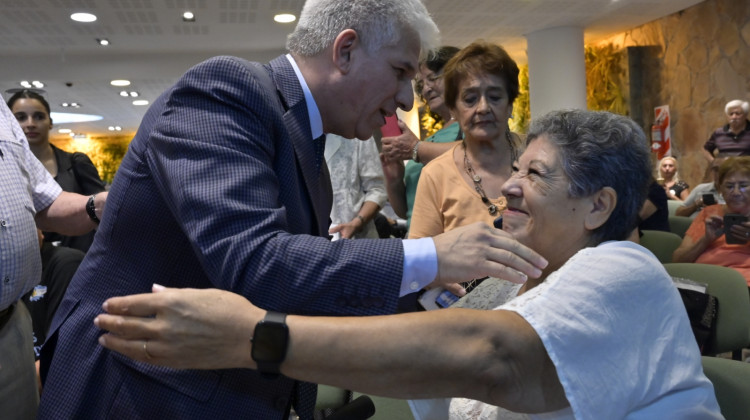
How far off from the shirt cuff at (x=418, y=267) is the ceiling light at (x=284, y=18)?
794 cm

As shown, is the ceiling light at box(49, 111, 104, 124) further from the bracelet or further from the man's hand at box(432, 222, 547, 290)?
the man's hand at box(432, 222, 547, 290)

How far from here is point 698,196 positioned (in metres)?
6.36

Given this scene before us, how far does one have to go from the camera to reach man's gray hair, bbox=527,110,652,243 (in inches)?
65.2

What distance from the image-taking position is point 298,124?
132cm

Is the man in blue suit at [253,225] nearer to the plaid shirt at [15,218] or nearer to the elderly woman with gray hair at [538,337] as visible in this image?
the elderly woman with gray hair at [538,337]

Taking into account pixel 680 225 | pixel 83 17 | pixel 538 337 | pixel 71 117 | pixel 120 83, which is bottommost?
pixel 680 225

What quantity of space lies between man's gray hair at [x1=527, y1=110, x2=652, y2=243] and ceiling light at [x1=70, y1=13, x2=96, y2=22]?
7.73 m

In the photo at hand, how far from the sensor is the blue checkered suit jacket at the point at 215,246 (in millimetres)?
1056

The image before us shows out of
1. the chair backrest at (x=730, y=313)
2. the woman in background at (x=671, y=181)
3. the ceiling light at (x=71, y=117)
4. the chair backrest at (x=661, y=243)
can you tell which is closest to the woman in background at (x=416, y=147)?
the chair backrest at (x=730, y=313)

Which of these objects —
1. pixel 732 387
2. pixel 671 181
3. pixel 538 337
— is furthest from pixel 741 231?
pixel 671 181

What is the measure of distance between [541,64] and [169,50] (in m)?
5.67

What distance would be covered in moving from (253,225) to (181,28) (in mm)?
8748

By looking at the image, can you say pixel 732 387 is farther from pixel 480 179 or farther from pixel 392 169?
pixel 392 169

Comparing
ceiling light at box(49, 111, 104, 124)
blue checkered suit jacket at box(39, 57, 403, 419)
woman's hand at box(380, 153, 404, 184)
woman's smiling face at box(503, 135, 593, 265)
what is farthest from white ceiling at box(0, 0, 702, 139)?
ceiling light at box(49, 111, 104, 124)
